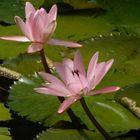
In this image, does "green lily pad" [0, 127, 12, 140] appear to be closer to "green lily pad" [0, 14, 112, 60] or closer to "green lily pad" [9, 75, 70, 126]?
"green lily pad" [9, 75, 70, 126]

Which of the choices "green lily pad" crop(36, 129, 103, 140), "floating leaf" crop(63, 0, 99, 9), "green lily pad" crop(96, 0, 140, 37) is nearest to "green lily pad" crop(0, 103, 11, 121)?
"green lily pad" crop(36, 129, 103, 140)

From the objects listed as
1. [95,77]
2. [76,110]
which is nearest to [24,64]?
[76,110]

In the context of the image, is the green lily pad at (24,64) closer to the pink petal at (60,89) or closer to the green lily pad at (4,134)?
the green lily pad at (4,134)

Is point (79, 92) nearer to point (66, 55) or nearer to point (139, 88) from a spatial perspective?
point (139, 88)

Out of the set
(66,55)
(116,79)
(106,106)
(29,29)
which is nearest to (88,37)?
(66,55)

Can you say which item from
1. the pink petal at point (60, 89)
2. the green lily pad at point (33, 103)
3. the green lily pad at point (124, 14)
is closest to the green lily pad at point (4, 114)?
the green lily pad at point (33, 103)

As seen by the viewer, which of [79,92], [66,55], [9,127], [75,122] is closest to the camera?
[79,92]
